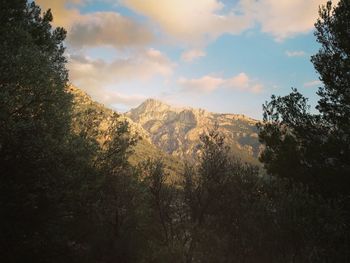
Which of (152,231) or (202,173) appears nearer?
(202,173)

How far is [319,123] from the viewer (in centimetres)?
2473

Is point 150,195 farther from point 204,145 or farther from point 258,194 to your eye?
point 258,194

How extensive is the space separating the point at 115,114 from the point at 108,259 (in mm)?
15061

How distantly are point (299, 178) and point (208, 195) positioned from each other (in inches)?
447

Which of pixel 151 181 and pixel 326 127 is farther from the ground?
pixel 326 127

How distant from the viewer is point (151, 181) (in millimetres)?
37812

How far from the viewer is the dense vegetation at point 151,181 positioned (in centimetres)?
1903

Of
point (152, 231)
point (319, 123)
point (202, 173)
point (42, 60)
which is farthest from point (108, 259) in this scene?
point (319, 123)

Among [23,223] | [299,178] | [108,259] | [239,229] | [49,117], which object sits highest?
[49,117]

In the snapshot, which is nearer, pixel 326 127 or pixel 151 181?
pixel 326 127

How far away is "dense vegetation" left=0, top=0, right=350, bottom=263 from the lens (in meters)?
19.0

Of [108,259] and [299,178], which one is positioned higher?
[299,178]

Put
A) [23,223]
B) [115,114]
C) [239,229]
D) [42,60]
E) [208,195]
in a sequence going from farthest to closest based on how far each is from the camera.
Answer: [115,114], [208,195], [239,229], [42,60], [23,223]

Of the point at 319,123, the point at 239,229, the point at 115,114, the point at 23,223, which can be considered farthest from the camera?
the point at 115,114
